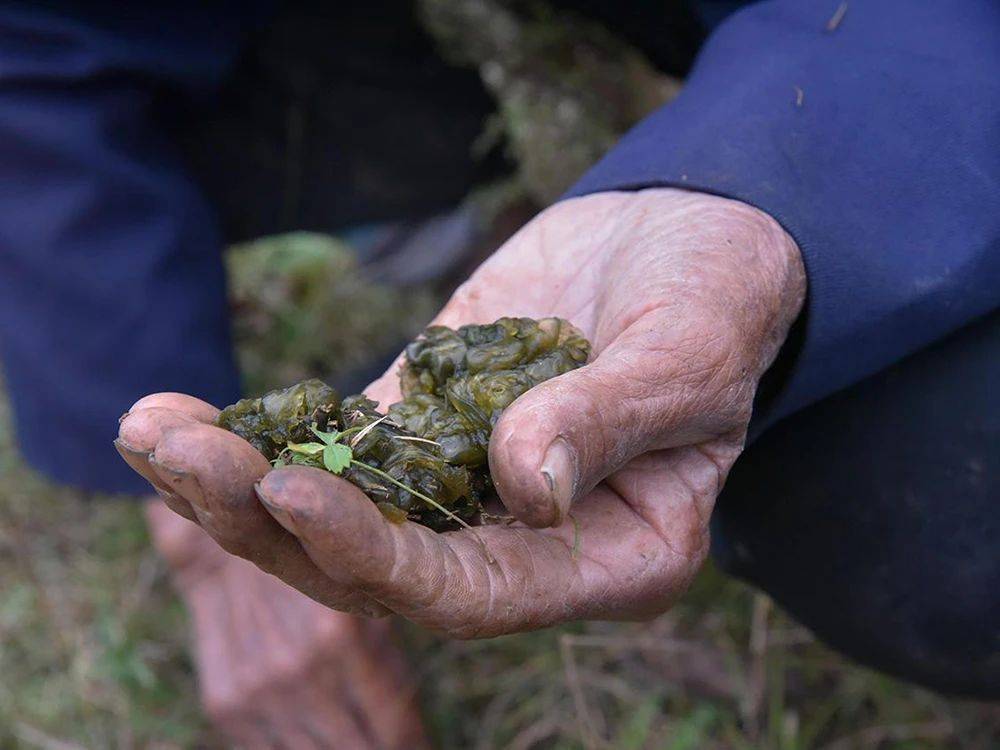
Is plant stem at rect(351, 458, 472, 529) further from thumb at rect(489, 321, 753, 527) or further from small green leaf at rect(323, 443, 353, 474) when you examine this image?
thumb at rect(489, 321, 753, 527)

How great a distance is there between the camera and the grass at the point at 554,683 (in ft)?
11.4

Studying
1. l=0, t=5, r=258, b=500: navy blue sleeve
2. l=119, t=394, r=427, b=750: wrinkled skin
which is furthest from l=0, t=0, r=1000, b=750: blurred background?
l=0, t=5, r=258, b=500: navy blue sleeve

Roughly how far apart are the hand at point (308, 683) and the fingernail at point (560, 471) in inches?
81.6

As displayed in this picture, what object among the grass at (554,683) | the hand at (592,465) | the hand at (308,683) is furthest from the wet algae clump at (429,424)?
the hand at (308,683)

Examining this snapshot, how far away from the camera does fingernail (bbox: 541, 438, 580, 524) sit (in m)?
1.77

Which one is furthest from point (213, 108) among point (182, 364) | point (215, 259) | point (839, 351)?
point (839, 351)

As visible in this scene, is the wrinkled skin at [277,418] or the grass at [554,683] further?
the grass at [554,683]

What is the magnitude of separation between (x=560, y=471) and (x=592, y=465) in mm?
133

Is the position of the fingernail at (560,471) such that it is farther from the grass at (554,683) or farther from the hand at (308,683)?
the hand at (308,683)

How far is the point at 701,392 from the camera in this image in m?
2.09

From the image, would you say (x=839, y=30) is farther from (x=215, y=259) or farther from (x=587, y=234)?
(x=215, y=259)

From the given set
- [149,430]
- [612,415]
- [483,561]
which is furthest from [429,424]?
→ [149,430]

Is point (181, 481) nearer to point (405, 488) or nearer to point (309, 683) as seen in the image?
point (405, 488)

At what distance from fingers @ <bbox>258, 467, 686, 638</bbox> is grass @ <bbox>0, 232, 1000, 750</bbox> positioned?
1.02m
